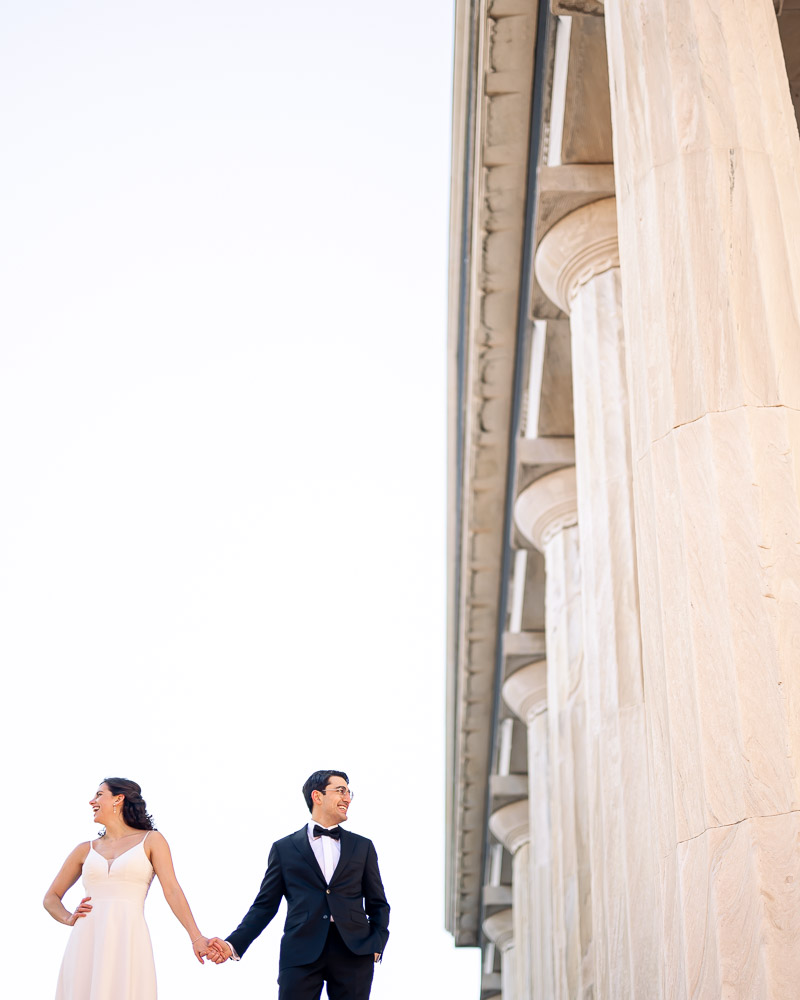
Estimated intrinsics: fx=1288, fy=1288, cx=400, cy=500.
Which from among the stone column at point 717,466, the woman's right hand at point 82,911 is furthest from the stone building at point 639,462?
the woman's right hand at point 82,911

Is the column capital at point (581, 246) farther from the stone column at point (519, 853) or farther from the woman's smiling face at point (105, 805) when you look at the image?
the stone column at point (519, 853)

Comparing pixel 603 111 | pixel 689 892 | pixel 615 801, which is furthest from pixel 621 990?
pixel 603 111

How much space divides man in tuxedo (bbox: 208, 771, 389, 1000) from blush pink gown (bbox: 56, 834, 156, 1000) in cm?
72

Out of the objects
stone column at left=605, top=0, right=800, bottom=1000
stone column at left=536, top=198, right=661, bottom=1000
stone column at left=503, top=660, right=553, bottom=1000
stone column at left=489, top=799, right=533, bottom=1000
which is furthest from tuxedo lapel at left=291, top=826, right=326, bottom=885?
stone column at left=489, top=799, right=533, bottom=1000

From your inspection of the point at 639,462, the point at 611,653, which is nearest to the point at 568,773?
the point at 611,653

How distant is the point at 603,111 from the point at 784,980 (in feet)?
50.5

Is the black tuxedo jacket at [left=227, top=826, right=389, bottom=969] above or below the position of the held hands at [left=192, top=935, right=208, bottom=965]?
above

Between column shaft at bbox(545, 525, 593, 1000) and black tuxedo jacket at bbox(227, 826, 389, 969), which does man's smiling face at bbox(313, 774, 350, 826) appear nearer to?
black tuxedo jacket at bbox(227, 826, 389, 969)

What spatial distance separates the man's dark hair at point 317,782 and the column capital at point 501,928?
122ft

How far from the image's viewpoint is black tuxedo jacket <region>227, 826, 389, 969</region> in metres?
12.1

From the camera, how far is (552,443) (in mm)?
27344

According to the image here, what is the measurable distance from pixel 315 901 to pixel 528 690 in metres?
21.9

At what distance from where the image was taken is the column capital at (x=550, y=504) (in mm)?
27250

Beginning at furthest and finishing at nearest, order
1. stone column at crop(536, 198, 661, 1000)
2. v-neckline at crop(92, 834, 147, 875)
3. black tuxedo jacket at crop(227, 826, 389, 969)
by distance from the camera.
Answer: stone column at crop(536, 198, 661, 1000) → v-neckline at crop(92, 834, 147, 875) → black tuxedo jacket at crop(227, 826, 389, 969)
